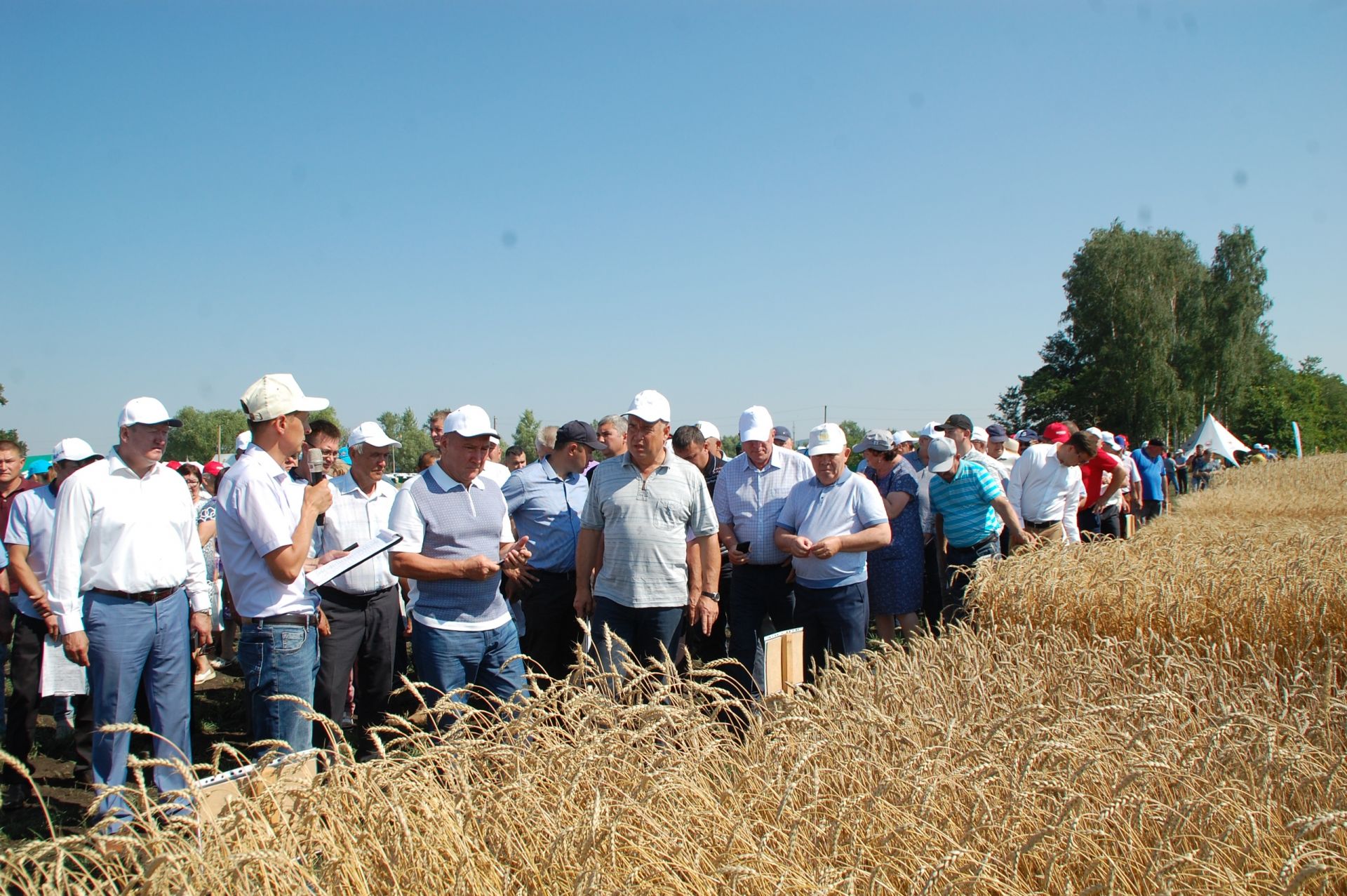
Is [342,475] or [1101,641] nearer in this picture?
[1101,641]

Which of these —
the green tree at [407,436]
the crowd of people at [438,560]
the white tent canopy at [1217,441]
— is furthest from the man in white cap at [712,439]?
the green tree at [407,436]

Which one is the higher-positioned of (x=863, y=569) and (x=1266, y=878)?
(x=863, y=569)

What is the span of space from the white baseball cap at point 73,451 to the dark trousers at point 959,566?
6.36m

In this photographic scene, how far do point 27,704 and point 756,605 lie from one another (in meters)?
4.47

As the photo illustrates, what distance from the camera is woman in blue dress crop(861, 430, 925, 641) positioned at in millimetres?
6734

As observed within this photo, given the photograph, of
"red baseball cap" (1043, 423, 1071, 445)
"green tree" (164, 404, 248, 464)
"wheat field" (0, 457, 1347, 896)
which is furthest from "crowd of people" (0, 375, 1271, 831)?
"green tree" (164, 404, 248, 464)

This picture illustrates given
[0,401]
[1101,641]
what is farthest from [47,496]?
[0,401]

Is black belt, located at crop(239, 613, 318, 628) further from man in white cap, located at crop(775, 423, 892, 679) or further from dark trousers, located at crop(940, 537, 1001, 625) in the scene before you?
dark trousers, located at crop(940, 537, 1001, 625)

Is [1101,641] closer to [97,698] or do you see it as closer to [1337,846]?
[1337,846]

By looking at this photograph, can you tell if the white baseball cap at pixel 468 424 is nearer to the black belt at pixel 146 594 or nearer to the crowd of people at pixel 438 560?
the crowd of people at pixel 438 560

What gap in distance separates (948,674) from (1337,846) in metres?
A: 2.05

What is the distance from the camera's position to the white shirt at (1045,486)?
852cm

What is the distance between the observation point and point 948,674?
447cm

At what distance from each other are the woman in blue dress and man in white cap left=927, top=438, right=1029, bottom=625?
10.2 inches
